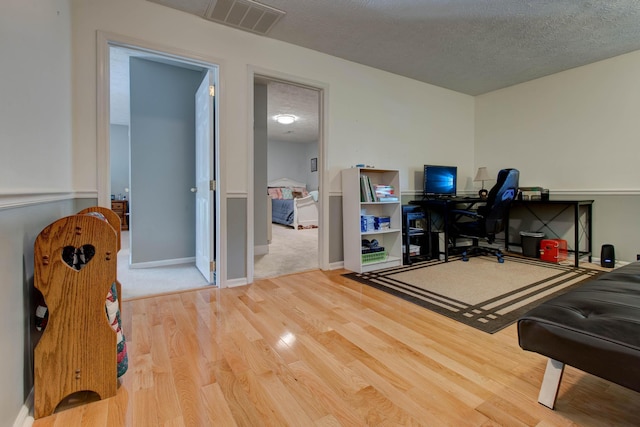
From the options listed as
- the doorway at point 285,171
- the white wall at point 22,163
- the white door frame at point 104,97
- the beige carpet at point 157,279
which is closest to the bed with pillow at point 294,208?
the doorway at point 285,171

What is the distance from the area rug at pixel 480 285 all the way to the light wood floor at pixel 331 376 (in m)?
0.23

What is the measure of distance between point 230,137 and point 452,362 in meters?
Result: 2.24

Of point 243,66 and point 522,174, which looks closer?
point 243,66

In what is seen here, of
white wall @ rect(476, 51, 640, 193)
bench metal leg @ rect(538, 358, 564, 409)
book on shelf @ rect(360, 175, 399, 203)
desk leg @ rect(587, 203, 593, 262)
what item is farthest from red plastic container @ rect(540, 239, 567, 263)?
bench metal leg @ rect(538, 358, 564, 409)

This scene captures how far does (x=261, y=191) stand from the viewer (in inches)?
161

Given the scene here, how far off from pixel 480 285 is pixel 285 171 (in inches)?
271

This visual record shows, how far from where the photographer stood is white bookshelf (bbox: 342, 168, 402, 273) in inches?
118

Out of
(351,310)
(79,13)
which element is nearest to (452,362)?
(351,310)

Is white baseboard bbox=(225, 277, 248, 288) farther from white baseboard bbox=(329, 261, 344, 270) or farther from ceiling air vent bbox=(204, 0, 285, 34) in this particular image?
ceiling air vent bbox=(204, 0, 285, 34)

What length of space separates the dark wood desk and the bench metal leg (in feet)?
8.95

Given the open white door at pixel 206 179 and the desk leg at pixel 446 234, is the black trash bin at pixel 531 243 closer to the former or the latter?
the desk leg at pixel 446 234

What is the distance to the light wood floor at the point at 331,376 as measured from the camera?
1081 mm

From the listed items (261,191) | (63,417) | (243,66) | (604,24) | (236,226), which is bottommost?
(63,417)

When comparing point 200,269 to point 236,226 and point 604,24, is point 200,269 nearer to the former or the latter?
point 236,226
